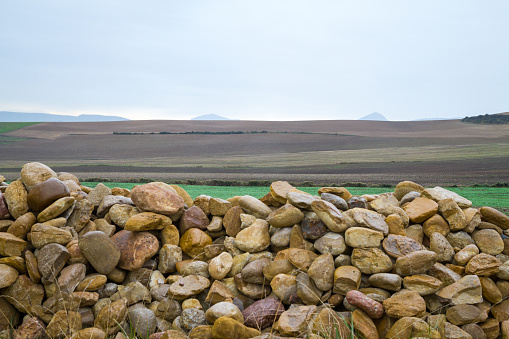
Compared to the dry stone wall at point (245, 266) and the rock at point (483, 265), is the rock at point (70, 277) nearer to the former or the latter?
the dry stone wall at point (245, 266)

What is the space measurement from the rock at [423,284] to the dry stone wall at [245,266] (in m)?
0.01

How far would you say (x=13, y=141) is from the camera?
89.8ft

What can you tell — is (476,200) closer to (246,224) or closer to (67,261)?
(246,224)

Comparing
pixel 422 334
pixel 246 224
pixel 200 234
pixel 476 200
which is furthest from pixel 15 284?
pixel 476 200

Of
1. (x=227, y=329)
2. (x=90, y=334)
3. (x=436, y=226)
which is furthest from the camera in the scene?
(x=436, y=226)

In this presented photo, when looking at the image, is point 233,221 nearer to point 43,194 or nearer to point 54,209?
point 54,209

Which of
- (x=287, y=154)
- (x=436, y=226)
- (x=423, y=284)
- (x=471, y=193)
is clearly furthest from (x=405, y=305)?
(x=287, y=154)

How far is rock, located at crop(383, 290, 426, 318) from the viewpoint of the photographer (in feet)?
13.3

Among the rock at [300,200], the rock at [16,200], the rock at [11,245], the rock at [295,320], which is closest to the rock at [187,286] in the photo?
the rock at [295,320]

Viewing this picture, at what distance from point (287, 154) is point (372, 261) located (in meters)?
20.3

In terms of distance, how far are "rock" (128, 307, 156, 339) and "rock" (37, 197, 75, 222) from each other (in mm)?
1860

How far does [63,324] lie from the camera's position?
175 inches

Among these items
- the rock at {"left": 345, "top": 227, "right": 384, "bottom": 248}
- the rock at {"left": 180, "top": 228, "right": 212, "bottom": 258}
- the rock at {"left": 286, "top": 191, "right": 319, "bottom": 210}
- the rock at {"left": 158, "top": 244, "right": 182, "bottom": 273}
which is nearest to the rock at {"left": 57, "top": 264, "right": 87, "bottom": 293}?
the rock at {"left": 158, "top": 244, "right": 182, "bottom": 273}

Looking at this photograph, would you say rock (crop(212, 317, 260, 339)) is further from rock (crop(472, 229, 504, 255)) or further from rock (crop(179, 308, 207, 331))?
rock (crop(472, 229, 504, 255))
